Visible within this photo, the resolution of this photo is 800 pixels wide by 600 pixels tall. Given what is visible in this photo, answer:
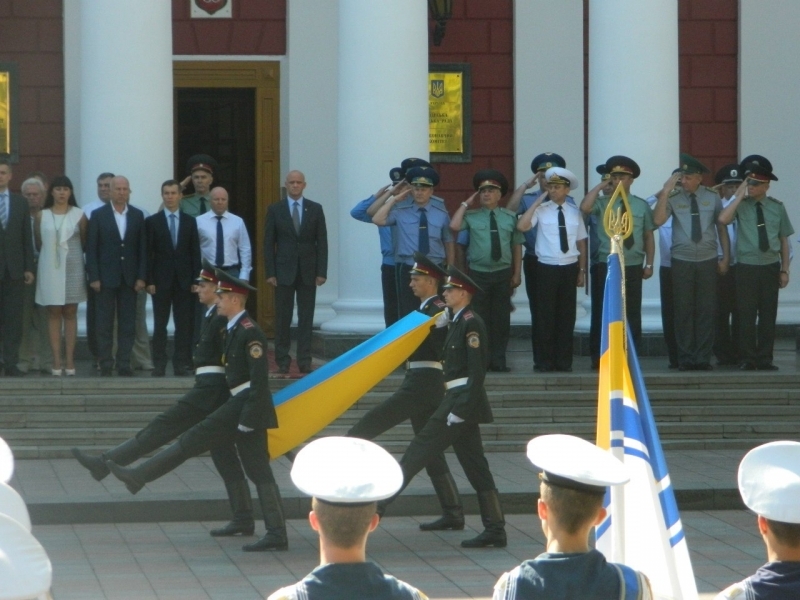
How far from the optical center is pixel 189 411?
32.7 feet

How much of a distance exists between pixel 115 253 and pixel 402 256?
2.62m

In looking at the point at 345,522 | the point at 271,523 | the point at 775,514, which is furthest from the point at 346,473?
the point at 271,523

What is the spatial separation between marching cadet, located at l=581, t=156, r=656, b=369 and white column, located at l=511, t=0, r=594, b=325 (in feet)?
13.1

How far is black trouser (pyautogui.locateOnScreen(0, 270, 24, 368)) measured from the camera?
1398 centimetres

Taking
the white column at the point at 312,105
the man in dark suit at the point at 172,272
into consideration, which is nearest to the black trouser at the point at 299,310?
the man in dark suit at the point at 172,272

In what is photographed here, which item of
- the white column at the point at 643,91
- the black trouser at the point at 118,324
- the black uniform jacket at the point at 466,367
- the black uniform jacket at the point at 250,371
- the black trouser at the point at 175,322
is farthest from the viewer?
the white column at the point at 643,91

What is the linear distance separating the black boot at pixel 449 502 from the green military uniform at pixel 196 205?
559 cm

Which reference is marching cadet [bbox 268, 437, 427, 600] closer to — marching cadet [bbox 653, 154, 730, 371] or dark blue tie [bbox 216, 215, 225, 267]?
dark blue tie [bbox 216, 215, 225, 267]

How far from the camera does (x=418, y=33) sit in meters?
15.5

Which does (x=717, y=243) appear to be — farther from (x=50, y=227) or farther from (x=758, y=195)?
(x=50, y=227)

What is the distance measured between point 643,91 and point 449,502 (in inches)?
277

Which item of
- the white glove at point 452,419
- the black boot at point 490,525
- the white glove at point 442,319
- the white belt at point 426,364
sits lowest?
the black boot at point 490,525

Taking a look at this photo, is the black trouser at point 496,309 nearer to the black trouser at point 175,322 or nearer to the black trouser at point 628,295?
the black trouser at point 628,295

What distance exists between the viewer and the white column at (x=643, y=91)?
15984mm
